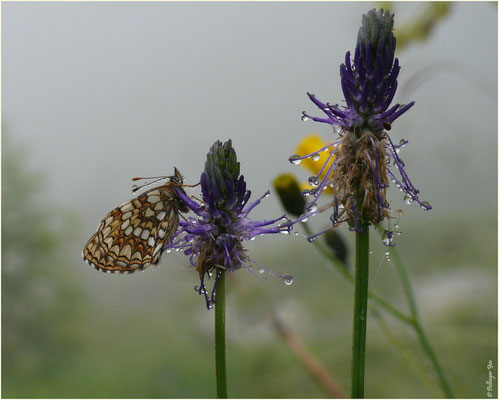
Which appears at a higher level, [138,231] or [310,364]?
[138,231]

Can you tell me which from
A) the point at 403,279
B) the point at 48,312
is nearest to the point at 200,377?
the point at 48,312

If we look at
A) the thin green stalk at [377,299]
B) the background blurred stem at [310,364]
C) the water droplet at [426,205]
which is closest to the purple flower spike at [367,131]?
the water droplet at [426,205]

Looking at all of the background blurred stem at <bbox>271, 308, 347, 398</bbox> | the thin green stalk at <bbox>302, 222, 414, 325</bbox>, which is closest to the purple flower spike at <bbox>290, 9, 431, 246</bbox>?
the thin green stalk at <bbox>302, 222, 414, 325</bbox>

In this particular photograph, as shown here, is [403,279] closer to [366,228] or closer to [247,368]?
[366,228]

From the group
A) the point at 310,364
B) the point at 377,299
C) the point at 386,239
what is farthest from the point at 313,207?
the point at 310,364

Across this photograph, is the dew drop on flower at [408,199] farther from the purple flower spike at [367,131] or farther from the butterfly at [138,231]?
the butterfly at [138,231]

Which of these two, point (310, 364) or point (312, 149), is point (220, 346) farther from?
point (310, 364)

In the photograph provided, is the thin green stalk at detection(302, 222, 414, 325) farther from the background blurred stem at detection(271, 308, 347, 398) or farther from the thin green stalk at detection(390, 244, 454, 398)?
the background blurred stem at detection(271, 308, 347, 398)
